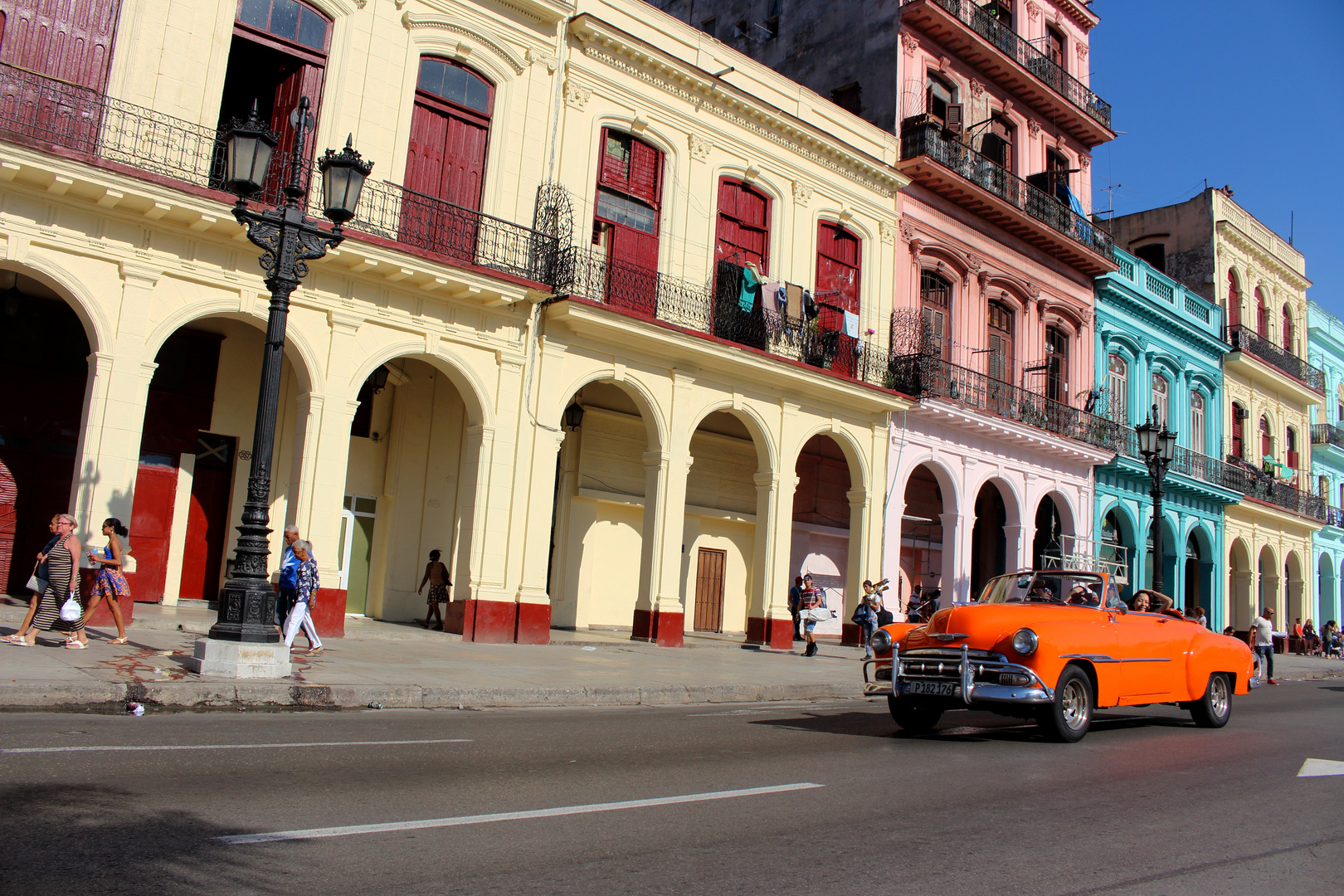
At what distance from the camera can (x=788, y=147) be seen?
67.6 feet

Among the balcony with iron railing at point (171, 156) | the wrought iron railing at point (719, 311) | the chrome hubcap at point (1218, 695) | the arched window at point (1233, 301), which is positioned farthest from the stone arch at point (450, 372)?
Result: the arched window at point (1233, 301)

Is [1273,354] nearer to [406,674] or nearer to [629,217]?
[629,217]

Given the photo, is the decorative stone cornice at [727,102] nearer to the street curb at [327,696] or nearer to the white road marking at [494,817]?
the street curb at [327,696]

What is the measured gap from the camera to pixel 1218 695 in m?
10.6

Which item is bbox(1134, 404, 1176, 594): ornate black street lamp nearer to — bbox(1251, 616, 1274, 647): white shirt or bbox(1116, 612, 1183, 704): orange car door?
bbox(1251, 616, 1274, 647): white shirt

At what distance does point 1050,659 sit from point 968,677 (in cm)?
71

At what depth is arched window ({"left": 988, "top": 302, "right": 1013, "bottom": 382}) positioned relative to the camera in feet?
82.0

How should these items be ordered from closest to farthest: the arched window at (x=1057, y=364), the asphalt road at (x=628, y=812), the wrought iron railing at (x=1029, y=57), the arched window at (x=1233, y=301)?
the asphalt road at (x=628, y=812)
the wrought iron railing at (x=1029, y=57)
the arched window at (x=1057, y=364)
the arched window at (x=1233, y=301)

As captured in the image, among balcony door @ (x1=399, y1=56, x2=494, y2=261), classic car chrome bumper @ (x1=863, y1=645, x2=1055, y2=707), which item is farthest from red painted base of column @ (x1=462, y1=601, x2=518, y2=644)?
classic car chrome bumper @ (x1=863, y1=645, x2=1055, y2=707)

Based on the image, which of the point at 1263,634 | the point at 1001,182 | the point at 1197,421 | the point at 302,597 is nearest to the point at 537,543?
the point at 302,597

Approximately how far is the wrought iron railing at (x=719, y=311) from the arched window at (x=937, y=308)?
201cm

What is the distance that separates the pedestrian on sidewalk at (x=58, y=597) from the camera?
10.4 m

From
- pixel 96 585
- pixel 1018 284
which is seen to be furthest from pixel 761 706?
pixel 1018 284

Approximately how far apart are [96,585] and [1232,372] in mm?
34955
